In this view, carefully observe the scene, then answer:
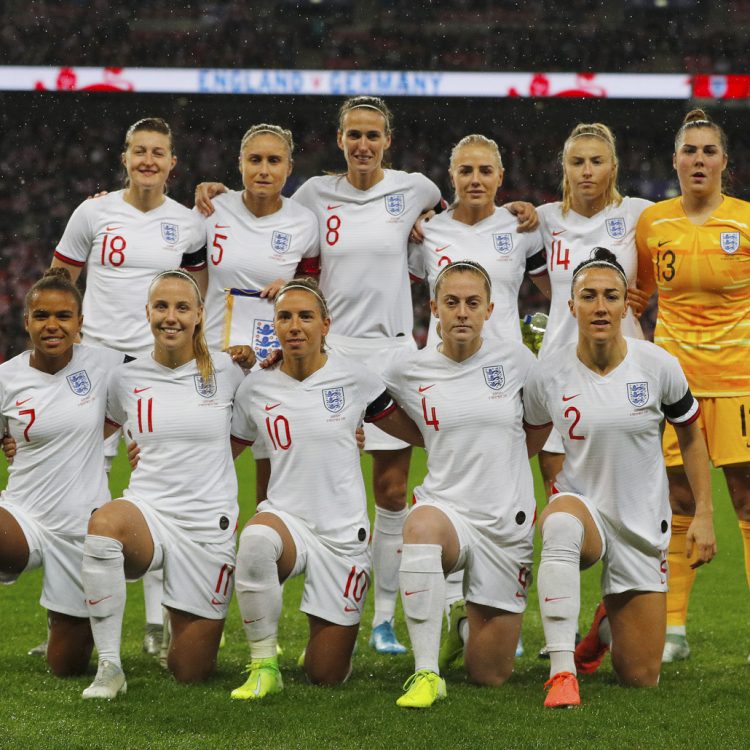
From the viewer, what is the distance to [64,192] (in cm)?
2200

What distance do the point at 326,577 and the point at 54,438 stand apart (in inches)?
43.6

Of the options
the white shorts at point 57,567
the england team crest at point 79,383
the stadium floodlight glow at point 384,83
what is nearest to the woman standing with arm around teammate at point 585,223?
the england team crest at point 79,383

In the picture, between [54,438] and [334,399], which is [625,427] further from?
[54,438]

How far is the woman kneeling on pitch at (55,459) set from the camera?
420 centimetres

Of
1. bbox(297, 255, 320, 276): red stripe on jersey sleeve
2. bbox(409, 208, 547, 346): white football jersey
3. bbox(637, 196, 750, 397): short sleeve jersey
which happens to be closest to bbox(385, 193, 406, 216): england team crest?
bbox(409, 208, 547, 346): white football jersey

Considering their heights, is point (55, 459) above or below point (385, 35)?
below

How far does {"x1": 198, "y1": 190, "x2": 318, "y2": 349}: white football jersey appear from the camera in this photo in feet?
15.9

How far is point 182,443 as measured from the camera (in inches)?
163

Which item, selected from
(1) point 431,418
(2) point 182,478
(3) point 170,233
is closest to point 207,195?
(3) point 170,233

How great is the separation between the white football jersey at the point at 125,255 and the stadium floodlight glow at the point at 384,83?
14113 millimetres

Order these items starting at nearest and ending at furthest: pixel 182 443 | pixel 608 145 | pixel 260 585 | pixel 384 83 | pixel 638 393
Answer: pixel 260 585
pixel 638 393
pixel 182 443
pixel 608 145
pixel 384 83

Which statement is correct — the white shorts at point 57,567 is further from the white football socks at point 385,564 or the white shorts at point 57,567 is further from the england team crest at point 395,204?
the england team crest at point 395,204

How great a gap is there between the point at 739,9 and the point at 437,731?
65.8ft

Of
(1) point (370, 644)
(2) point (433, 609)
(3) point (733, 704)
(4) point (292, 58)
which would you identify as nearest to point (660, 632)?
(3) point (733, 704)
